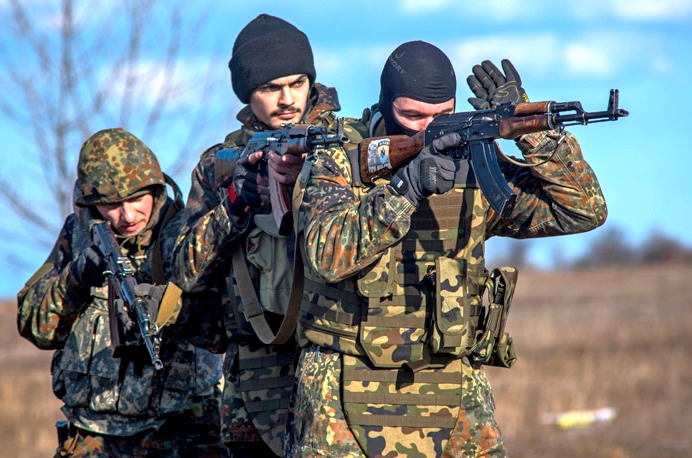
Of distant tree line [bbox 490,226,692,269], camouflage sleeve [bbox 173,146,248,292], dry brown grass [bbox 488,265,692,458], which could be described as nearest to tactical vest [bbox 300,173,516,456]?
camouflage sleeve [bbox 173,146,248,292]

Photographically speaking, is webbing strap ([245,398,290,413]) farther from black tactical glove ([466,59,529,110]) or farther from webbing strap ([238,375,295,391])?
black tactical glove ([466,59,529,110])

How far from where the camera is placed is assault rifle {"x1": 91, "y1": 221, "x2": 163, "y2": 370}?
531 centimetres

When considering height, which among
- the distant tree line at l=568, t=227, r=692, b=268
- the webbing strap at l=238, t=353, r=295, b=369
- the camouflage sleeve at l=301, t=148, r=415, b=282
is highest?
the distant tree line at l=568, t=227, r=692, b=268

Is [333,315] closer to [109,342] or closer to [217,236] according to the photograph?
[217,236]

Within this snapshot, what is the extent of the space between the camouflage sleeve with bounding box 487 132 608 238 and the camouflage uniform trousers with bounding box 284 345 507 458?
67 centimetres

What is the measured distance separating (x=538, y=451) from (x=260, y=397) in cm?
643

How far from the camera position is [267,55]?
5.36 metres

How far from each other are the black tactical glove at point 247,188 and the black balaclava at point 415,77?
27.5 inches

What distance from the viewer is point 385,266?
4.34m

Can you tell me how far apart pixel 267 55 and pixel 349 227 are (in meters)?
1.54

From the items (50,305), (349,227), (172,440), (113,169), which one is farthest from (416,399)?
(50,305)

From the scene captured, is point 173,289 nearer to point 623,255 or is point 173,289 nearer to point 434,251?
point 434,251

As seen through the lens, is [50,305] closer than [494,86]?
No

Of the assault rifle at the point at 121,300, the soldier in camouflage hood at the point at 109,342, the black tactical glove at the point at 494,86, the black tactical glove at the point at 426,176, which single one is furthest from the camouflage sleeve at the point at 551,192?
the soldier in camouflage hood at the point at 109,342
